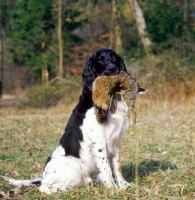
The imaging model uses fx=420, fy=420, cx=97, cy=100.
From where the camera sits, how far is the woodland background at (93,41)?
56.3 ft

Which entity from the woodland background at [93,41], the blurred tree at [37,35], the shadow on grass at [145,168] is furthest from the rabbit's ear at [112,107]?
the blurred tree at [37,35]

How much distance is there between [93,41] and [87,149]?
27.6m

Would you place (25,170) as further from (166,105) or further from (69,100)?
(69,100)

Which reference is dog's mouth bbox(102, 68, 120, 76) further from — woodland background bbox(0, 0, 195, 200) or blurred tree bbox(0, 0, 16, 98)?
blurred tree bbox(0, 0, 16, 98)

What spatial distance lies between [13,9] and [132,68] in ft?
60.0

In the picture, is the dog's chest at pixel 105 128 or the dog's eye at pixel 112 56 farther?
the dog's eye at pixel 112 56

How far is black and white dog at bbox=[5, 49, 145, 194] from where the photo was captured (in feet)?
16.1

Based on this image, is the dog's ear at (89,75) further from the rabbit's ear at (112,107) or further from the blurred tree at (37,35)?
the blurred tree at (37,35)

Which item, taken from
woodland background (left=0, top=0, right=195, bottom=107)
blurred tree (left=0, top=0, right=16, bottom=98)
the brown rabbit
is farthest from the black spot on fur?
blurred tree (left=0, top=0, right=16, bottom=98)

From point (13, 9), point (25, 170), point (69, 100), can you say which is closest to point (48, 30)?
point (13, 9)

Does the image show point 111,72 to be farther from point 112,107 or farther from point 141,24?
point 141,24

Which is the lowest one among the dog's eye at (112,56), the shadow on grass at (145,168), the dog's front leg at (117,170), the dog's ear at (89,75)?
the shadow on grass at (145,168)

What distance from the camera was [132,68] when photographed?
1780 cm

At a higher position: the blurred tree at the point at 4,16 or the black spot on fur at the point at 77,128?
Answer: the blurred tree at the point at 4,16
